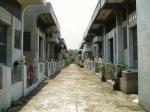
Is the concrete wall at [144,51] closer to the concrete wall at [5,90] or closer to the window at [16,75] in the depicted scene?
the concrete wall at [5,90]

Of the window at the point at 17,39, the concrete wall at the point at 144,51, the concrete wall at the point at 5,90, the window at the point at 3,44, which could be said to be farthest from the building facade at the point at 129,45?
the window at the point at 3,44

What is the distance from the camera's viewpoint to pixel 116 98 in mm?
11109

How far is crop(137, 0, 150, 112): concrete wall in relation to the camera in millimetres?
8352

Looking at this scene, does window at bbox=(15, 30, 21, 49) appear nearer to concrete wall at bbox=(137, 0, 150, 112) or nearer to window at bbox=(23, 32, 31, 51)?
window at bbox=(23, 32, 31, 51)

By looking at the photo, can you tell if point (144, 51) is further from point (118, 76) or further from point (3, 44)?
point (3, 44)

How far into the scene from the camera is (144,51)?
8766mm

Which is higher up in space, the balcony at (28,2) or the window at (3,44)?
the balcony at (28,2)

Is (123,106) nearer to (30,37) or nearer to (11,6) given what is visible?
(11,6)

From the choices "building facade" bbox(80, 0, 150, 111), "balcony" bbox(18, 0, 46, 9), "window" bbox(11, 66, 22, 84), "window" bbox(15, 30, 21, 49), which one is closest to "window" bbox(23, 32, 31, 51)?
"window" bbox(15, 30, 21, 49)

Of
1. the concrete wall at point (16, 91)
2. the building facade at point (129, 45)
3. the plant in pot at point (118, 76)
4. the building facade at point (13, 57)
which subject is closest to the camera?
the building facade at point (129, 45)

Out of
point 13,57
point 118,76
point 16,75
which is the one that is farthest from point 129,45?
point 16,75

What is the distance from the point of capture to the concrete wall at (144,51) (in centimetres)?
835

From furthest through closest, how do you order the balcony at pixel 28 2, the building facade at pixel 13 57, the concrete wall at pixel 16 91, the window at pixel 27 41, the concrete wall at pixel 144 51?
the window at pixel 27 41
the balcony at pixel 28 2
the concrete wall at pixel 16 91
the building facade at pixel 13 57
the concrete wall at pixel 144 51

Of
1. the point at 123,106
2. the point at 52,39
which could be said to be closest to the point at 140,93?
the point at 123,106
